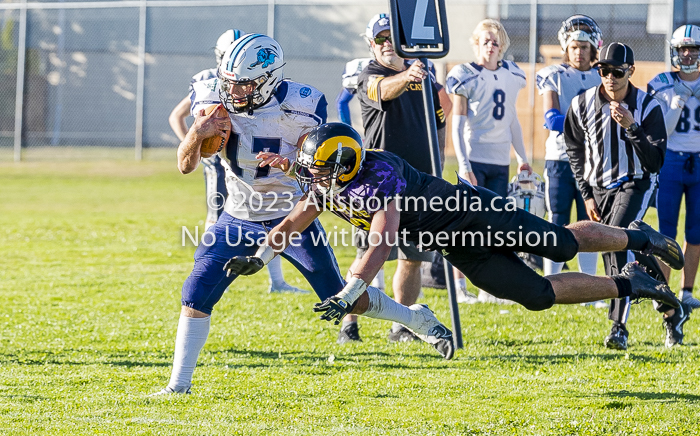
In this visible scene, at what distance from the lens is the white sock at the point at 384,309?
187 inches

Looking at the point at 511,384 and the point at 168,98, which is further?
the point at 168,98

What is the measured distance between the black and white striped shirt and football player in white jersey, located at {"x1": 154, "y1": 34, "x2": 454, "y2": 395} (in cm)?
177

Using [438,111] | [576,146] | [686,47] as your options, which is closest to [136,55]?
[438,111]

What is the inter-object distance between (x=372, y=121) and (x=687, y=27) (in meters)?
2.52

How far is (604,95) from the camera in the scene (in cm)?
582

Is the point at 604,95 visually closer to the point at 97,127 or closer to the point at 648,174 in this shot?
the point at 648,174

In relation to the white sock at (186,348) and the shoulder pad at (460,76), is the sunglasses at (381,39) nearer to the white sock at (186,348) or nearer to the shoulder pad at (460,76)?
the shoulder pad at (460,76)

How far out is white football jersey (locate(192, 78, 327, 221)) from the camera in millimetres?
4797

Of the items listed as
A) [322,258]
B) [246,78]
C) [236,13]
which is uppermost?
[236,13]

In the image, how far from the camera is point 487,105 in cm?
738

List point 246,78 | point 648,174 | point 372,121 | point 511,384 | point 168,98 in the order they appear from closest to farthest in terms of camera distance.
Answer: point 246,78, point 511,384, point 648,174, point 372,121, point 168,98

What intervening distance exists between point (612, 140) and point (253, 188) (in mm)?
2441

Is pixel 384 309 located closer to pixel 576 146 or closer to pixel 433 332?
pixel 433 332

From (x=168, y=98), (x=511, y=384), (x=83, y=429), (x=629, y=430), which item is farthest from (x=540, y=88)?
(x=168, y=98)
